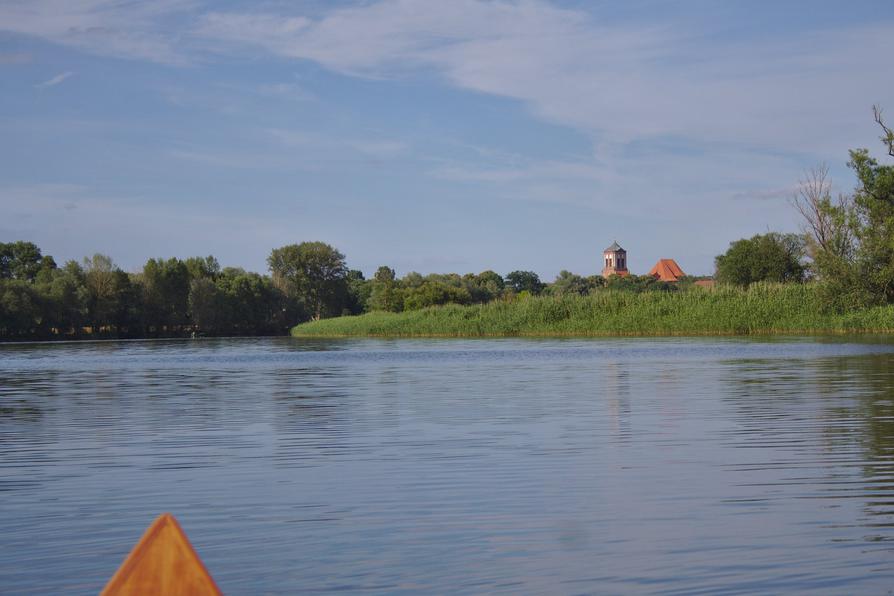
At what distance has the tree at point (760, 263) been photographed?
67.1m

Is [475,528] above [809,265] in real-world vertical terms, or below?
below

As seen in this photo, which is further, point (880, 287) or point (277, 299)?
point (277, 299)

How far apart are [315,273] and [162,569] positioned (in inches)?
4526

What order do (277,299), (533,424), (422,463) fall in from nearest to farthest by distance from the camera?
(422,463)
(533,424)
(277,299)

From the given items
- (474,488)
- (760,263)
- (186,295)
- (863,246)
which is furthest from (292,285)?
(474,488)

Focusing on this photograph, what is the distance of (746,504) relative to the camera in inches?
299

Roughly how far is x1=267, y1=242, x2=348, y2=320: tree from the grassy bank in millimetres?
58607

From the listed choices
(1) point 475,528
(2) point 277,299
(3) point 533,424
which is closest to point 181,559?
(1) point 475,528

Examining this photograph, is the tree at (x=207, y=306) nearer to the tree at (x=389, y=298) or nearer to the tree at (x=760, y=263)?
the tree at (x=389, y=298)

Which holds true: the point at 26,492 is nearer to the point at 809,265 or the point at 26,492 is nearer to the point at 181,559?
the point at 181,559

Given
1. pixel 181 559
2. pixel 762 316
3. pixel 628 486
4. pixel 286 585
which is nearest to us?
pixel 181 559

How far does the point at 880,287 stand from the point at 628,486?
43.2m

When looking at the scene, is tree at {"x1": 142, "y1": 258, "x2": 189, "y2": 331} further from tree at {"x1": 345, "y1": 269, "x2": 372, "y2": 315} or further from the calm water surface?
the calm water surface

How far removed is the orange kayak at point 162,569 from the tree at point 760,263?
66.4m
